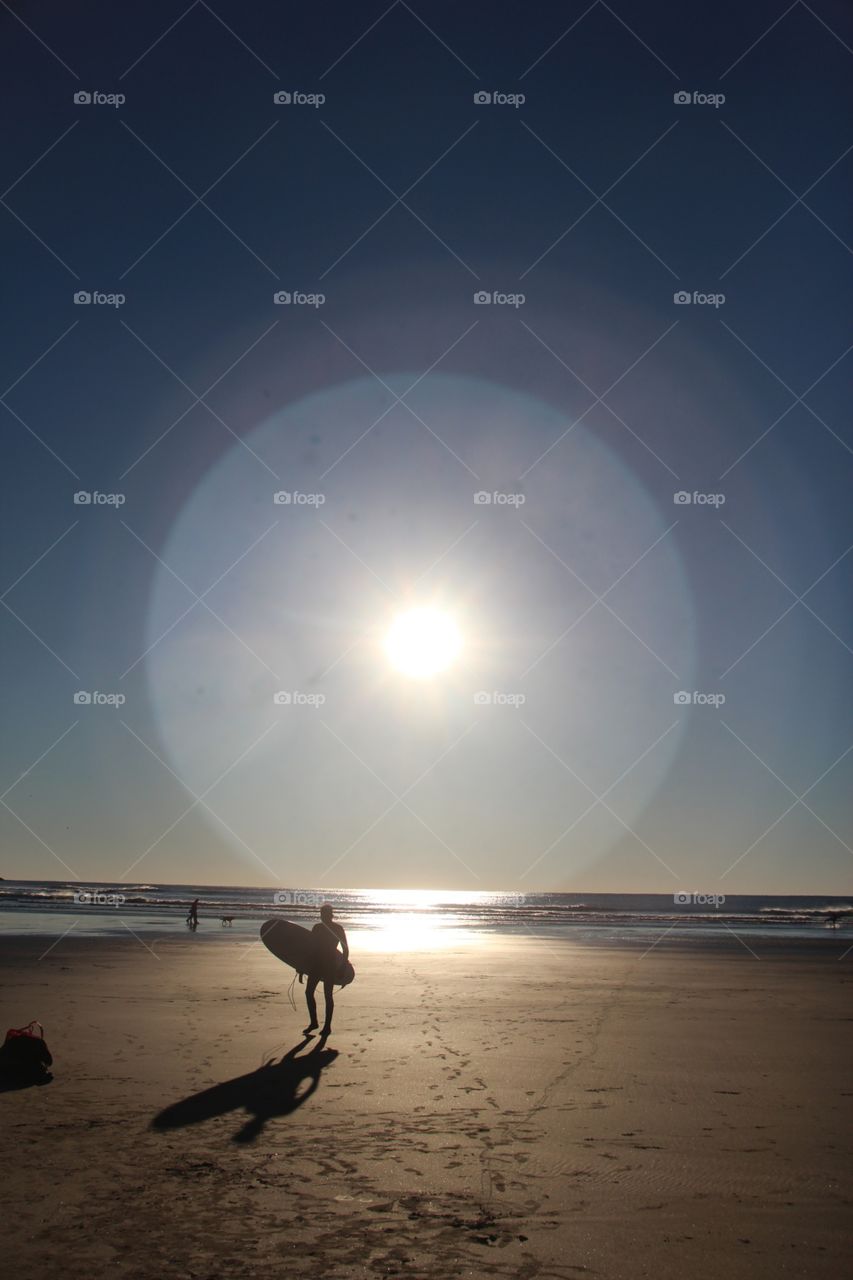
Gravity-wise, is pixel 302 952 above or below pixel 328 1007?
above

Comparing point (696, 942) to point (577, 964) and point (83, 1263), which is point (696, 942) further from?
point (83, 1263)

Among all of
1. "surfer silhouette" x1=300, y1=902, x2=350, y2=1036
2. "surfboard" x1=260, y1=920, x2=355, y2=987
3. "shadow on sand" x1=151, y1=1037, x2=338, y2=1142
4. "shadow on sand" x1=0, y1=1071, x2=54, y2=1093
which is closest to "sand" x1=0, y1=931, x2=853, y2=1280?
"shadow on sand" x1=151, y1=1037, x2=338, y2=1142

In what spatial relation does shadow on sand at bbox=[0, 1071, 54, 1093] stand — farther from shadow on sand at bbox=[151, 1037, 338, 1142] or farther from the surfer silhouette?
the surfer silhouette

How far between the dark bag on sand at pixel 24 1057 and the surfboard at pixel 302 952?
3.63 m

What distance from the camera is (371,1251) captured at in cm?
498

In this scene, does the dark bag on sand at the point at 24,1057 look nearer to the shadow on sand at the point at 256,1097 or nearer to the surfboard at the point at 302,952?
the shadow on sand at the point at 256,1097

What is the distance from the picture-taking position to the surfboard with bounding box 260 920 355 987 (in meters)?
12.2

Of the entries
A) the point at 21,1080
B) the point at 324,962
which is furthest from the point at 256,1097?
the point at 324,962

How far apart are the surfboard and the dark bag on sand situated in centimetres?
363

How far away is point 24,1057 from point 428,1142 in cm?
435

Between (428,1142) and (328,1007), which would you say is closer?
(428,1142)

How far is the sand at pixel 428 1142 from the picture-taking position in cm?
507

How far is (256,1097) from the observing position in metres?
8.52

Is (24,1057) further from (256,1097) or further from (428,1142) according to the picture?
(428,1142)
